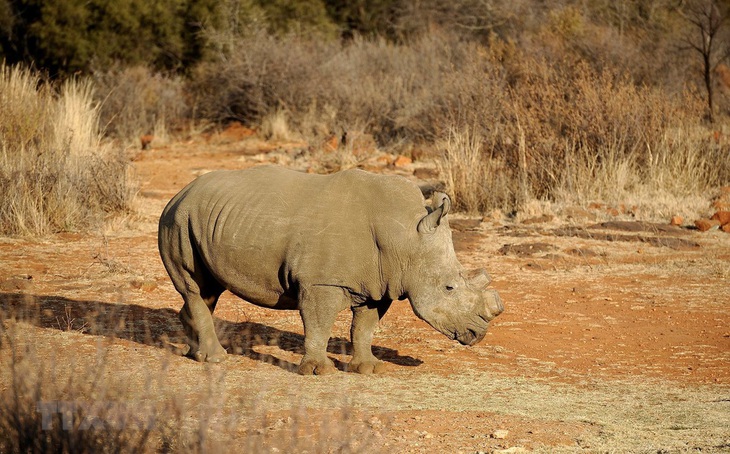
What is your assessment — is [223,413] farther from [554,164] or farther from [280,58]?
[280,58]

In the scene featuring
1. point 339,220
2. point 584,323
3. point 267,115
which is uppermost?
point 339,220

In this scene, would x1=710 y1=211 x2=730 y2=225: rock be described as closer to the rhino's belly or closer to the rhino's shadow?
the rhino's shadow

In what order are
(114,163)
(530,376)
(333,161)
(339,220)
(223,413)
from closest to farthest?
(223,413) < (339,220) < (530,376) < (114,163) < (333,161)

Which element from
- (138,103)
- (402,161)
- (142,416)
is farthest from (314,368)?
(138,103)

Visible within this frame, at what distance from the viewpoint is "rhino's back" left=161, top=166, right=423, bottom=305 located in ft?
22.9

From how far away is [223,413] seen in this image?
19.8ft

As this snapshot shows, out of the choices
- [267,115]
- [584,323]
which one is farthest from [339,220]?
[267,115]

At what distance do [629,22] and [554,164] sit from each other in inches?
596

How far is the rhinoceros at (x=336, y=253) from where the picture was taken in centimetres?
698

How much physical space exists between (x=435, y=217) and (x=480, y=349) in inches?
68.5

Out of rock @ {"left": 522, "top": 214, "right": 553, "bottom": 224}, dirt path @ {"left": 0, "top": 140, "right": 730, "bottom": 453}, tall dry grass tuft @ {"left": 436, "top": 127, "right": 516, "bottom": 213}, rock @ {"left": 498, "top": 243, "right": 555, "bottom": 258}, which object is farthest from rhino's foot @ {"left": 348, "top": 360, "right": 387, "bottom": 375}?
tall dry grass tuft @ {"left": 436, "top": 127, "right": 516, "bottom": 213}

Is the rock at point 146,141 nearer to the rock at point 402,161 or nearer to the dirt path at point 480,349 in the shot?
the rock at point 402,161

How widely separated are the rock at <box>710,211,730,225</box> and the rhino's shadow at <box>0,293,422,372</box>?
6962mm

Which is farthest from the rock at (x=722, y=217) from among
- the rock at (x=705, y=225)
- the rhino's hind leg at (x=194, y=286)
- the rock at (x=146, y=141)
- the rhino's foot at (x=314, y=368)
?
the rock at (x=146, y=141)
